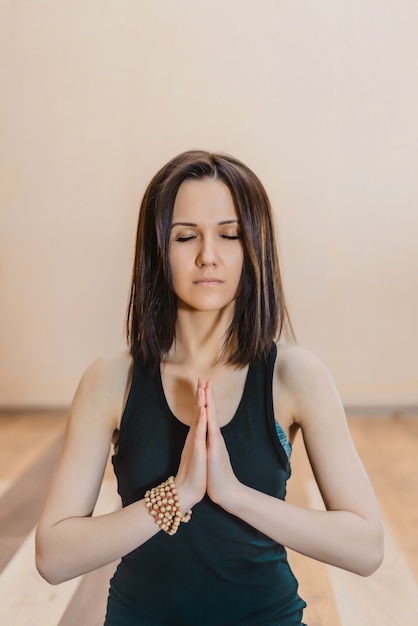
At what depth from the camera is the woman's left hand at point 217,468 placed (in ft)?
3.55

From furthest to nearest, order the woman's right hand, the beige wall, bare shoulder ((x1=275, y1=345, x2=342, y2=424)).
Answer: the beige wall < bare shoulder ((x1=275, y1=345, x2=342, y2=424)) < the woman's right hand

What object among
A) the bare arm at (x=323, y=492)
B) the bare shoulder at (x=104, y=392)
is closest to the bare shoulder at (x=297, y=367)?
the bare arm at (x=323, y=492)

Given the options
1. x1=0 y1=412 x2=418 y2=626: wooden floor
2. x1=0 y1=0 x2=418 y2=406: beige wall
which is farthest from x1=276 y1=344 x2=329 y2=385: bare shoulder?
x1=0 y1=0 x2=418 y2=406: beige wall

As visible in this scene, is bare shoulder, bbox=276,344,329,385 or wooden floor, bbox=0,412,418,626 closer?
bare shoulder, bbox=276,344,329,385

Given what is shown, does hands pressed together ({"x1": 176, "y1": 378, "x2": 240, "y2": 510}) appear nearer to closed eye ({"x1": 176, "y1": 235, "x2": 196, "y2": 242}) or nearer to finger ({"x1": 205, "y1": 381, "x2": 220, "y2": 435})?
finger ({"x1": 205, "y1": 381, "x2": 220, "y2": 435})

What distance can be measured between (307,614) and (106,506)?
3.13 ft

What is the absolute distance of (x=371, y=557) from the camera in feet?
3.77

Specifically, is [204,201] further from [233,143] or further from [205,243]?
[233,143]

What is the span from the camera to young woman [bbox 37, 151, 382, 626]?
3.67ft

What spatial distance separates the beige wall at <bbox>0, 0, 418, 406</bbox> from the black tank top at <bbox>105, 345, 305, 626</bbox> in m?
3.18

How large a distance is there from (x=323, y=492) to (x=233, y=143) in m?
3.28

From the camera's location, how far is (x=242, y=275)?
1.23 meters

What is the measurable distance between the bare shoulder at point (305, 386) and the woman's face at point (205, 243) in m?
0.14

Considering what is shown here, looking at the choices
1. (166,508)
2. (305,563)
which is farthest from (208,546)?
(305,563)
